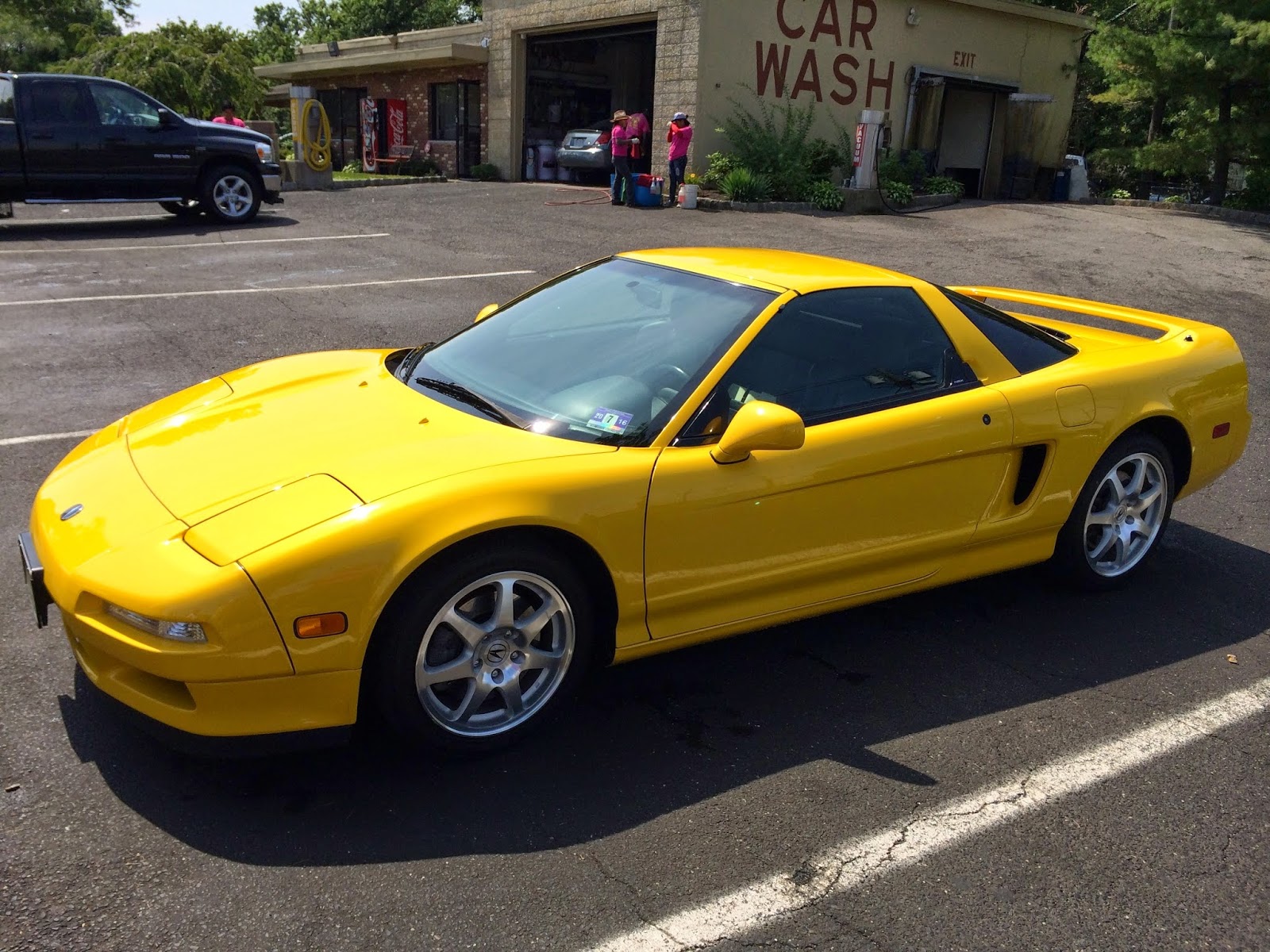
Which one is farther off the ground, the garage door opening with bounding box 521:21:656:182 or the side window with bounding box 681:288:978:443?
the garage door opening with bounding box 521:21:656:182

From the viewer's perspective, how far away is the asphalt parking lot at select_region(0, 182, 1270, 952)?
255 centimetres

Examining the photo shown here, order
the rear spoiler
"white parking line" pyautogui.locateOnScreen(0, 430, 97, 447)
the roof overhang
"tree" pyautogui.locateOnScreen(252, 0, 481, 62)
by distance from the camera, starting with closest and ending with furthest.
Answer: the rear spoiler < "white parking line" pyautogui.locateOnScreen(0, 430, 97, 447) < the roof overhang < "tree" pyautogui.locateOnScreen(252, 0, 481, 62)

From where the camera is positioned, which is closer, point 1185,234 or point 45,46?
point 1185,234

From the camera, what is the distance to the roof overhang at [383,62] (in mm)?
23953

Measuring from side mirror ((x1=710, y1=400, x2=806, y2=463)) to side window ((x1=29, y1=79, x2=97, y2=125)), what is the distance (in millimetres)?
13119

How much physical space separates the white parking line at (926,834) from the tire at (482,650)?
0.83 metres

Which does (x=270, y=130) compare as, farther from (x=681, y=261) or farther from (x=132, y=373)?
(x=681, y=261)

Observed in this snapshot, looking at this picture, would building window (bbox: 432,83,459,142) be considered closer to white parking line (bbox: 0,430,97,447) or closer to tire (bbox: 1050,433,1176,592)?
white parking line (bbox: 0,430,97,447)

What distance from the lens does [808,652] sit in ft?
13.0

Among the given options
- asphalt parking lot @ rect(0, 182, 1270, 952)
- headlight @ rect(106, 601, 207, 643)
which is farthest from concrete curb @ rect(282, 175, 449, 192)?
headlight @ rect(106, 601, 207, 643)

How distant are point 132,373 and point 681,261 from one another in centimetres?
477

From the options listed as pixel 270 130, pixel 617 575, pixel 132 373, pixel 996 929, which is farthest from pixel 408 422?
pixel 270 130

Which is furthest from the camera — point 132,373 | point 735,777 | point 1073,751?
point 132,373

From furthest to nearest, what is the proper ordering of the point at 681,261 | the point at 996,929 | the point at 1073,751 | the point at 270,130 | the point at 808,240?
the point at 270,130 < the point at 808,240 < the point at 681,261 < the point at 1073,751 < the point at 996,929
